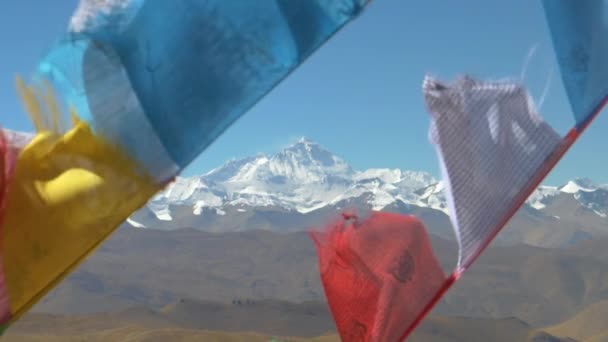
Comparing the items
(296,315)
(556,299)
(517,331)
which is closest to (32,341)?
(296,315)

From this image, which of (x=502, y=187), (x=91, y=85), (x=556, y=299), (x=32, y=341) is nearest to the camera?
(x=91, y=85)

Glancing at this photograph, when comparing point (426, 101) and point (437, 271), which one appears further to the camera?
point (437, 271)

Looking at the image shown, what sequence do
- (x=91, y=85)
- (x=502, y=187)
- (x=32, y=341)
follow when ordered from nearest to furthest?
(x=91, y=85)
(x=502, y=187)
(x=32, y=341)

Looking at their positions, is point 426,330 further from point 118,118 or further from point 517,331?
point 118,118

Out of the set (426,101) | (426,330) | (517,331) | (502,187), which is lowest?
(517,331)

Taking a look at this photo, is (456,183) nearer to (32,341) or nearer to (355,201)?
(355,201)

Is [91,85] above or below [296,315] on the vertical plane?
above

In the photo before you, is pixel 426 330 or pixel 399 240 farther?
pixel 426 330

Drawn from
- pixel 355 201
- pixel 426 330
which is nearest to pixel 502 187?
pixel 355 201

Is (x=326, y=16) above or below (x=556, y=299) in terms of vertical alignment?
above
